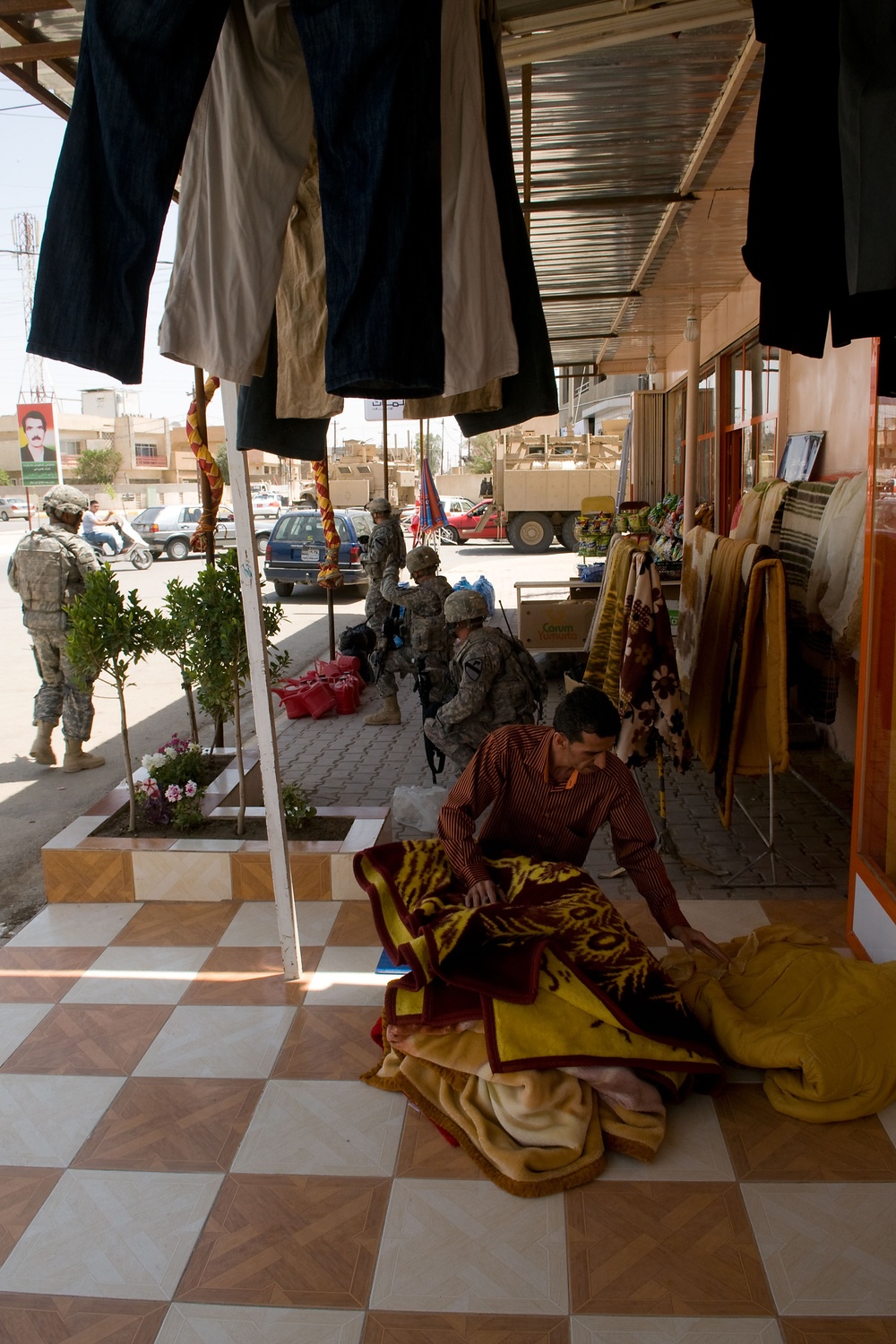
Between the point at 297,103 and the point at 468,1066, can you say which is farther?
the point at 468,1066

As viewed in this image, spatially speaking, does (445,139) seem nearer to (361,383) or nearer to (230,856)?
(361,383)

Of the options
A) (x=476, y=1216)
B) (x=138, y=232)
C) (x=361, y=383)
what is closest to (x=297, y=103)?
(x=138, y=232)

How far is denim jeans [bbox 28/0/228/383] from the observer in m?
2.03

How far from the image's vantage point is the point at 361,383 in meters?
2.05

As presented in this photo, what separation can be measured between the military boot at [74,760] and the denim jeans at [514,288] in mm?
4749

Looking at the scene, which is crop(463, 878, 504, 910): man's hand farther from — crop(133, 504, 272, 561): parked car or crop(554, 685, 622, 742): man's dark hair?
crop(133, 504, 272, 561): parked car

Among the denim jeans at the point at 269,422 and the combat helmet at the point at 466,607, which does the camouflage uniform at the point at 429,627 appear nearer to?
the combat helmet at the point at 466,607

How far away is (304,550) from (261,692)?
11914 millimetres

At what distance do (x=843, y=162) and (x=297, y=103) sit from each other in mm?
1294

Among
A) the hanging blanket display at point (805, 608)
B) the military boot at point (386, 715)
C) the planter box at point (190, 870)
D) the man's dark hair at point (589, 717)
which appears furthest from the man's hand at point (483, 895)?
the military boot at point (386, 715)

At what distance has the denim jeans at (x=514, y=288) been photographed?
248cm

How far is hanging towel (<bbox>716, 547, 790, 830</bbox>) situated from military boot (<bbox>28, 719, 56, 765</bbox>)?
15.6 ft

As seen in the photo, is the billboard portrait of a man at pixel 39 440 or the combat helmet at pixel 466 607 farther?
the billboard portrait of a man at pixel 39 440

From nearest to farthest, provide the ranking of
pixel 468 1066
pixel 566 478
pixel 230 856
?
1. pixel 468 1066
2. pixel 230 856
3. pixel 566 478
